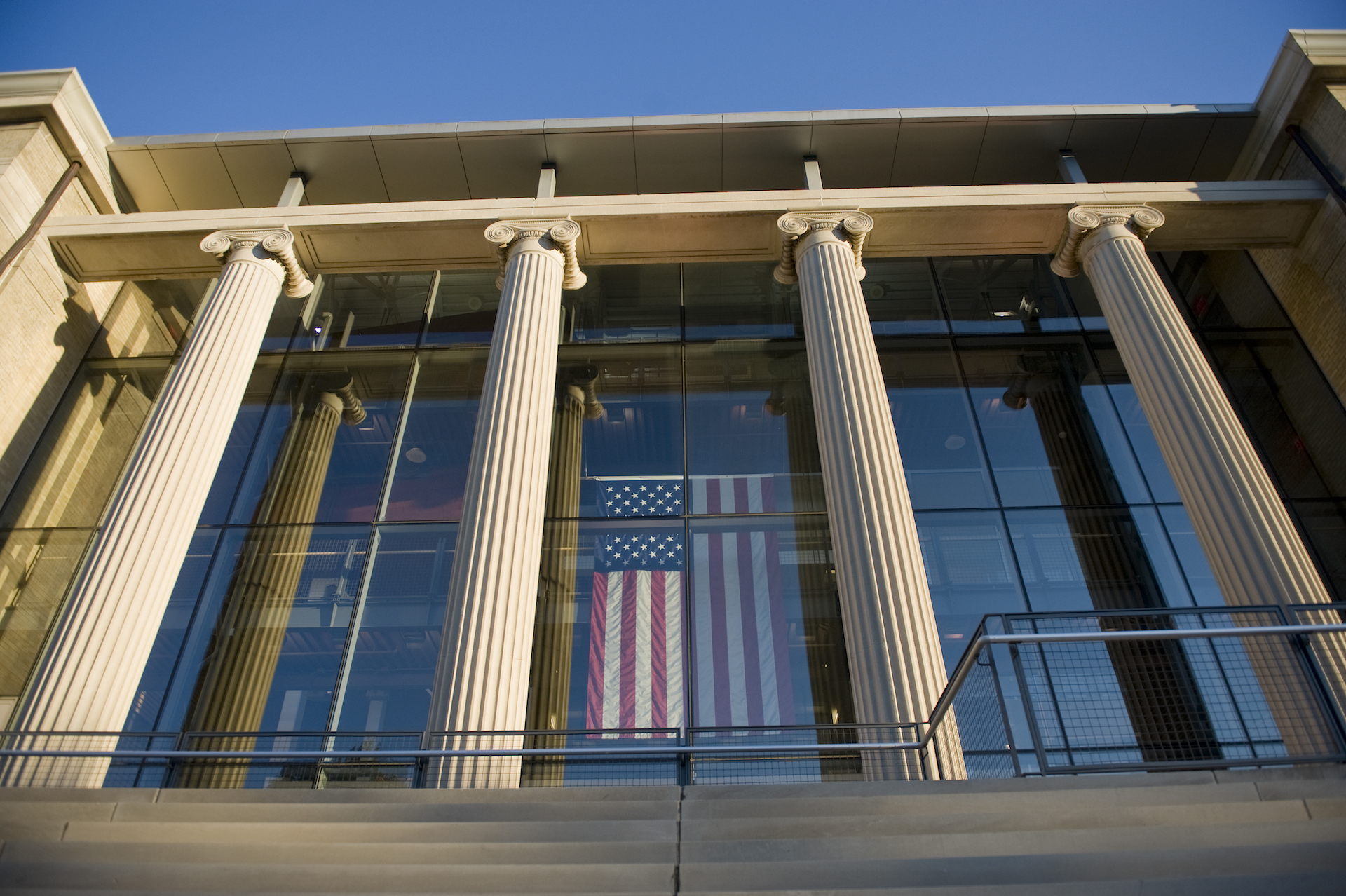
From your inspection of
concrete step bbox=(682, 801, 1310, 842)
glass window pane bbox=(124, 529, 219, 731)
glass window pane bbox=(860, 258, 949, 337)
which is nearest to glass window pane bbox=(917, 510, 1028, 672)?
glass window pane bbox=(860, 258, 949, 337)

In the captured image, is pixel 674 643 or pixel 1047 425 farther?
pixel 1047 425

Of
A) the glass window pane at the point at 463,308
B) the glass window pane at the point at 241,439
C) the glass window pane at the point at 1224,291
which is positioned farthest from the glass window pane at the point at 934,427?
the glass window pane at the point at 241,439

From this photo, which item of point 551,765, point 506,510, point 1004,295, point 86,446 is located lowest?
point 551,765

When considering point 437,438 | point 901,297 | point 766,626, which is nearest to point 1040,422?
point 901,297

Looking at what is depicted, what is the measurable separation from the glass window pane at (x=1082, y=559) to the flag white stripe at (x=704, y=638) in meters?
4.81

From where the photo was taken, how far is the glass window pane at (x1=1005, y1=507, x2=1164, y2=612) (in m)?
13.3

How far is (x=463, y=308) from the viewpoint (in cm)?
1783

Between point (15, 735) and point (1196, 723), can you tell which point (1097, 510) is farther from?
point (15, 735)

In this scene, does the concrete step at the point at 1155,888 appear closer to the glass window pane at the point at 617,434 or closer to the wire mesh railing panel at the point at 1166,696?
the wire mesh railing panel at the point at 1166,696

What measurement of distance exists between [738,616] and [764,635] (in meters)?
0.48

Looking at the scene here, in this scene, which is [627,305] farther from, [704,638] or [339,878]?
[339,878]

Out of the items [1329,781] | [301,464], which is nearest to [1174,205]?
[1329,781]

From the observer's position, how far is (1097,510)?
14.1 metres

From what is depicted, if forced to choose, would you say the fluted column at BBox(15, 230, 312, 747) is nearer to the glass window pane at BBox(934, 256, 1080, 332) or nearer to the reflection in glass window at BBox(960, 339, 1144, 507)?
the reflection in glass window at BBox(960, 339, 1144, 507)
